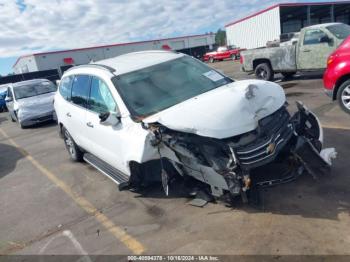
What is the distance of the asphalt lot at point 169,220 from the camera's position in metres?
3.44

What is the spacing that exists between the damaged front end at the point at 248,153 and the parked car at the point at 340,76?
3.09 m

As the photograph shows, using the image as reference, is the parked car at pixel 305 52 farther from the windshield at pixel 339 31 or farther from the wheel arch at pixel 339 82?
the wheel arch at pixel 339 82

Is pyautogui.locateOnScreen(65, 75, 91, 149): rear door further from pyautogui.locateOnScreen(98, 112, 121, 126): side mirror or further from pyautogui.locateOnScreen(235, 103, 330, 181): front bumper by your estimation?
pyautogui.locateOnScreen(235, 103, 330, 181): front bumper

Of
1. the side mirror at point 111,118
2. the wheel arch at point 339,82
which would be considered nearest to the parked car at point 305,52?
the wheel arch at point 339,82

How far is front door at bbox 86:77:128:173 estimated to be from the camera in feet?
15.3

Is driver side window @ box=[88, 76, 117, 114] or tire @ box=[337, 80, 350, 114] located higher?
driver side window @ box=[88, 76, 117, 114]

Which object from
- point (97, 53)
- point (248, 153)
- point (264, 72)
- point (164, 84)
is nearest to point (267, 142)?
point (248, 153)

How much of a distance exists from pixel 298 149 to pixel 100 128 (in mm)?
2830

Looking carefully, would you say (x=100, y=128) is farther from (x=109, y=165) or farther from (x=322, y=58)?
(x=322, y=58)

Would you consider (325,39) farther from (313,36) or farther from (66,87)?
(66,87)

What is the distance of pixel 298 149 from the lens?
4.21 metres

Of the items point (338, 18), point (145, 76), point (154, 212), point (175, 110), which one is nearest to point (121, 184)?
point (154, 212)

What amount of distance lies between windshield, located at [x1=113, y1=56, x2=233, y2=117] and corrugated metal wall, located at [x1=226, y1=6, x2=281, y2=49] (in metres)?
29.5

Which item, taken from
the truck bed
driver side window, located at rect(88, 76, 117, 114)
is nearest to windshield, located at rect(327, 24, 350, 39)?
the truck bed
